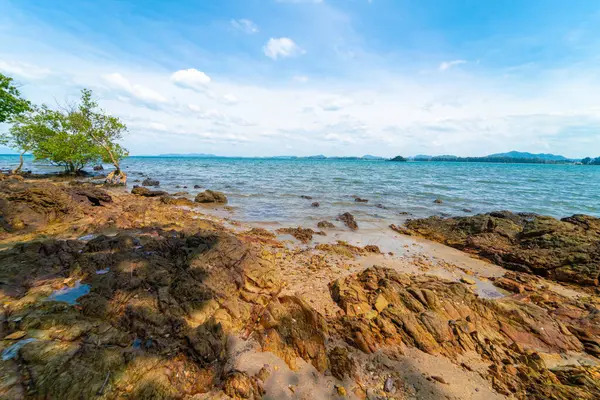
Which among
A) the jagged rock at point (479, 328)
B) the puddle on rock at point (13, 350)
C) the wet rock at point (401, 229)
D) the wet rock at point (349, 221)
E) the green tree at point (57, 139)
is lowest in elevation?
the wet rock at point (401, 229)

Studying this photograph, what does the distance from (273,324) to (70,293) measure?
175 inches

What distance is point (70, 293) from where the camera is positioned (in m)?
Answer: 5.17

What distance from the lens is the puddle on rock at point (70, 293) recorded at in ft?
16.2

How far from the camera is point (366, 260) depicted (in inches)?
360

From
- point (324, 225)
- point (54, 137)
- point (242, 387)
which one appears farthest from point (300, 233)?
point (54, 137)

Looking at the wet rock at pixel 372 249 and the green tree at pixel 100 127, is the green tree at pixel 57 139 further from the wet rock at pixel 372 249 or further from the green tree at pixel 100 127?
the wet rock at pixel 372 249

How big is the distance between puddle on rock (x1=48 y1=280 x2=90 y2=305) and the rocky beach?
0.11 feet

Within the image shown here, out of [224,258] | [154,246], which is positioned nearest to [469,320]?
[224,258]

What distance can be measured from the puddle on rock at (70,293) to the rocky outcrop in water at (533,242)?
43.7 feet

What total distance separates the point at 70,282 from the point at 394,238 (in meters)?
12.0

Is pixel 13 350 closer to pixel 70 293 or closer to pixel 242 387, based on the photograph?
pixel 70 293

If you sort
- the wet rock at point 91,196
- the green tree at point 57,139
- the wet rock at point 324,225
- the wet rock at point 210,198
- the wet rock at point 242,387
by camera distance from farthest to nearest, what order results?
the green tree at point 57,139 < the wet rock at point 210,198 < the wet rock at point 324,225 < the wet rock at point 91,196 < the wet rock at point 242,387

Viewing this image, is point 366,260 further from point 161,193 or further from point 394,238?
point 161,193

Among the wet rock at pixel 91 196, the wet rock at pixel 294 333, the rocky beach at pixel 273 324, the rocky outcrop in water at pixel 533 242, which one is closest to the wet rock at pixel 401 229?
the rocky outcrop in water at pixel 533 242
